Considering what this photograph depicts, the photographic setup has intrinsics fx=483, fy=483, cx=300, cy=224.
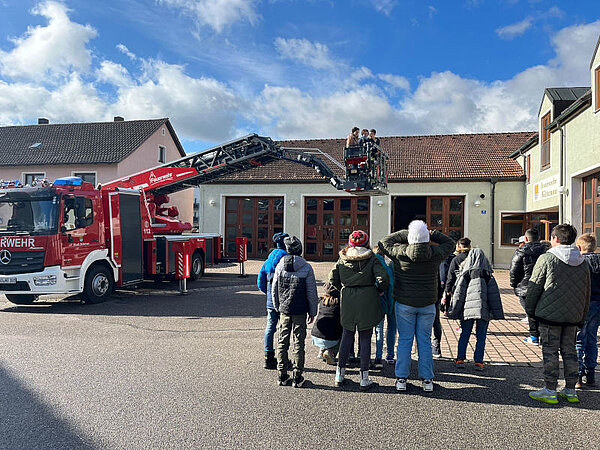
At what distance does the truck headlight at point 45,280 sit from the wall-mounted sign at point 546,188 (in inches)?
531

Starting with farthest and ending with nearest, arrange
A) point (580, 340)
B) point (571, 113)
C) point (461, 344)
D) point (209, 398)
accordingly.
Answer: point (571, 113) < point (461, 344) < point (580, 340) < point (209, 398)

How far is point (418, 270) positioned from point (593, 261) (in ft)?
6.60

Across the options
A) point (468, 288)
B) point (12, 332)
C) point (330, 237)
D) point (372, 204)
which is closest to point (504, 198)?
point (372, 204)

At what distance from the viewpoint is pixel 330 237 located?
23406mm

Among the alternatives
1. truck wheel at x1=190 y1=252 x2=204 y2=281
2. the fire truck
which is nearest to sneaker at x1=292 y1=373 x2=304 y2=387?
the fire truck

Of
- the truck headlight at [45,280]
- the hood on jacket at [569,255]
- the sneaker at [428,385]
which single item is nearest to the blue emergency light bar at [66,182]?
the truck headlight at [45,280]

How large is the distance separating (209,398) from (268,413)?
0.70 metres

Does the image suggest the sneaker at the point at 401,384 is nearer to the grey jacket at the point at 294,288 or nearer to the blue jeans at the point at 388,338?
the blue jeans at the point at 388,338

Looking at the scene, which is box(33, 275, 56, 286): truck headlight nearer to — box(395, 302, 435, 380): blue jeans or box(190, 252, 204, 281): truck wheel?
box(190, 252, 204, 281): truck wheel

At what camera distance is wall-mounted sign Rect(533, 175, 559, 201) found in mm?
14577

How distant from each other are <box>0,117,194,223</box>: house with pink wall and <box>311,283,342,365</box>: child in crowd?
24246 millimetres

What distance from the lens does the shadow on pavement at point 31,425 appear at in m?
3.71

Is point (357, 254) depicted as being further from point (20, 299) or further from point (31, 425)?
point (20, 299)

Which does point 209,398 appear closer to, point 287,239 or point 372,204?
point 287,239
